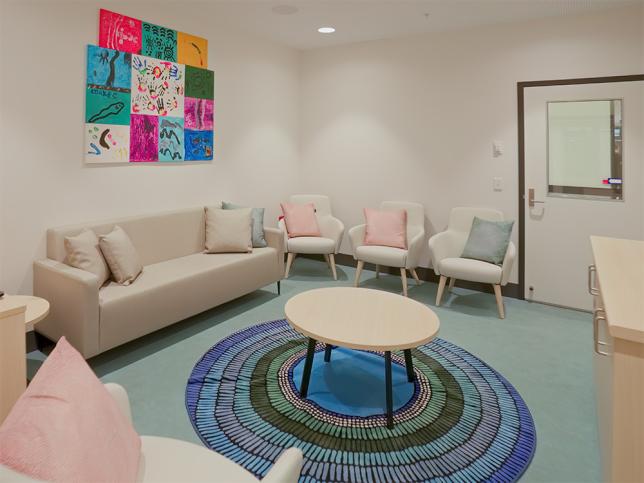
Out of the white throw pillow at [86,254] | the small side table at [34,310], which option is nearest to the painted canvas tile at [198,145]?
the white throw pillow at [86,254]

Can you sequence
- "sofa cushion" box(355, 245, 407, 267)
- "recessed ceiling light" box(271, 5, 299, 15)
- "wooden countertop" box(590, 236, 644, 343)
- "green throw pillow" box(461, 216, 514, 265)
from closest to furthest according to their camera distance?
"wooden countertop" box(590, 236, 644, 343)
"recessed ceiling light" box(271, 5, 299, 15)
"green throw pillow" box(461, 216, 514, 265)
"sofa cushion" box(355, 245, 407, 267)

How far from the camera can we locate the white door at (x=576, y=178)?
147 inches

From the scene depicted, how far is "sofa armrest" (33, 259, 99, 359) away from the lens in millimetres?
2643

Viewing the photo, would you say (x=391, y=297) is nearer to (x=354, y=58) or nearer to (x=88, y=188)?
(x=88, y=188)

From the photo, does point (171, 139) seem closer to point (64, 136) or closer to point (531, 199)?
point (64, 136)

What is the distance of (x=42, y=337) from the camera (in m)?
3.04

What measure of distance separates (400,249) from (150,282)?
93.9 inches

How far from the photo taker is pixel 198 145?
166 inches

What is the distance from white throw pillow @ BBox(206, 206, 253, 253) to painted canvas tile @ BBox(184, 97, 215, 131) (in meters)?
0.80

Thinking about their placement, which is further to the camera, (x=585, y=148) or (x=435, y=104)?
(x=435, y=104)

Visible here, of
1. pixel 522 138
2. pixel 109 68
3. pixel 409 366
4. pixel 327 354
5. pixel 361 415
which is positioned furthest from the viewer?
pixel 522 138

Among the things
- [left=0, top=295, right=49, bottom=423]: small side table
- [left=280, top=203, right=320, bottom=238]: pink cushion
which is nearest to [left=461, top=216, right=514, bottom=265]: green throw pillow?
[left=280, top=203, right=320, bottom=238]: pink cushion

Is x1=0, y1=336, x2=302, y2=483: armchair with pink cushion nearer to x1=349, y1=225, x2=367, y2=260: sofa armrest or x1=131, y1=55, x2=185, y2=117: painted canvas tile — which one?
x1=131, y1=55, x2=185, y2=117: painted canvas tile

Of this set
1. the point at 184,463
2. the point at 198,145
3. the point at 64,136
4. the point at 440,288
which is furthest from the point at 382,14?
the point at 184,463
